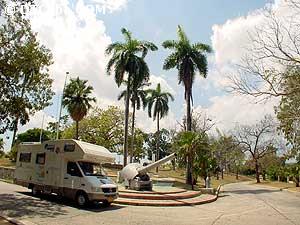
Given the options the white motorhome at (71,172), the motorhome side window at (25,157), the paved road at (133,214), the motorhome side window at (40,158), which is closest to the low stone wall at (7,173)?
the motorhome side window at (25,157)

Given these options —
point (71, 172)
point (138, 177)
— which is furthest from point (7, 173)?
point (71, 172)

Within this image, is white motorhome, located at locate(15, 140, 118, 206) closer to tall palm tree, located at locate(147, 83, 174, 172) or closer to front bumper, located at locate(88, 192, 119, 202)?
front bumper, located at locate(88, 192, 119, 202)

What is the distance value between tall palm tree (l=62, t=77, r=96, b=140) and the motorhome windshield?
30.4m

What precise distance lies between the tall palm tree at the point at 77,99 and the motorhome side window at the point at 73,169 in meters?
30.8

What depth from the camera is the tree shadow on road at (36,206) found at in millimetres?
14484

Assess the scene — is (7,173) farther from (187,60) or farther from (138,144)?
(138,144)

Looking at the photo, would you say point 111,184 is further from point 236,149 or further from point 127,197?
point 236,149

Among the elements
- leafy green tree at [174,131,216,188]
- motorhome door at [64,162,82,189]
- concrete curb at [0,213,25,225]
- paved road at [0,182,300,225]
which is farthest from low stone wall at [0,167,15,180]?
concrete curb at [0,213,25,225]

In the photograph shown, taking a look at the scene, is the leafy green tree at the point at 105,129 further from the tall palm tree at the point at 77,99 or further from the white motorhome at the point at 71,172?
the white motorhome at the point at 71,172

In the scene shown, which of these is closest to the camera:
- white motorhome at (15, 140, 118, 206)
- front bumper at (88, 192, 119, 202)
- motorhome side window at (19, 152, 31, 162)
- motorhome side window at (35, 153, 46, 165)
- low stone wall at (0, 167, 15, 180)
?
front bumper at (88, 192, 119, 202)

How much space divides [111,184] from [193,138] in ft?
44.9

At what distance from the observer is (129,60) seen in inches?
1492

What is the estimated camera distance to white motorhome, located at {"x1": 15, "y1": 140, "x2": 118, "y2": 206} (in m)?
17.8

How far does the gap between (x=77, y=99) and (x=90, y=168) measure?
31755mm
